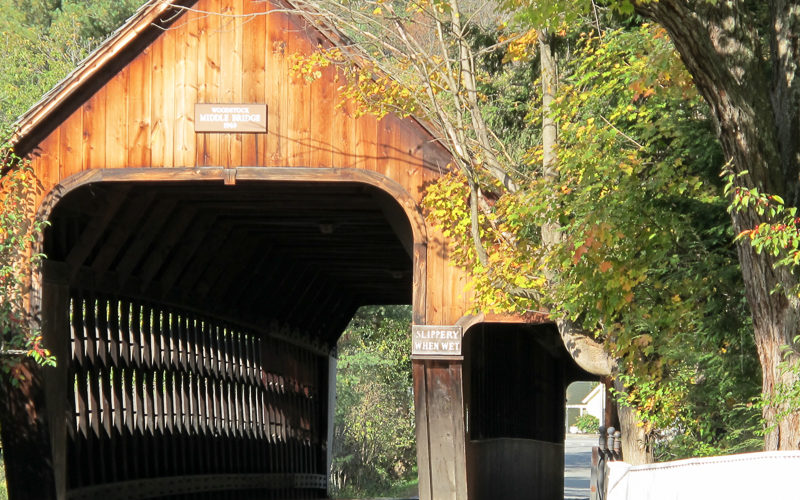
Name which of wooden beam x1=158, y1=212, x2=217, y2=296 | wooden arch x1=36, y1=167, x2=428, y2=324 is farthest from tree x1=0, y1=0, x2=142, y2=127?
wooden arch x1=36, y1=167, x2=428, y2=324

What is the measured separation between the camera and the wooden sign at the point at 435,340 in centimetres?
1231

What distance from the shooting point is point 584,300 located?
9.61 meters

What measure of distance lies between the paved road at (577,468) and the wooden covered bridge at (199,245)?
437 inches

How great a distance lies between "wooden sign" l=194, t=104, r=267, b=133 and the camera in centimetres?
1245

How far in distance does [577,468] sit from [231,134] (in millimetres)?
32300

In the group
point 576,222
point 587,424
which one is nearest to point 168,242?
point 576,222

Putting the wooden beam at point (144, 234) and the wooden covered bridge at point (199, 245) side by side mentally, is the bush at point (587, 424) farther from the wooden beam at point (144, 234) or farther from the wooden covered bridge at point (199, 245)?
the wooden beam at point (144, 234)

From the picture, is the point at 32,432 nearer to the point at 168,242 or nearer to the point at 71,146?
→ the point at 71,146

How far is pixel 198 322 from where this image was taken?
1712 centimetres

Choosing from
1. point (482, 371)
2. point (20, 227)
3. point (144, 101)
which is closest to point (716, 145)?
→ point (144, 101)

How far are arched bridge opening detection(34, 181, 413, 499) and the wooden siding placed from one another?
407 mm

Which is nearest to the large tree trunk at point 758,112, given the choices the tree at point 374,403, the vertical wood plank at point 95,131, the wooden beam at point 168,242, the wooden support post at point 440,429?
the wooden support post at point 440,429

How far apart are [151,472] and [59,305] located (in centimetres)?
367

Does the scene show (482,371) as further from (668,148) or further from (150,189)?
(668,148)
